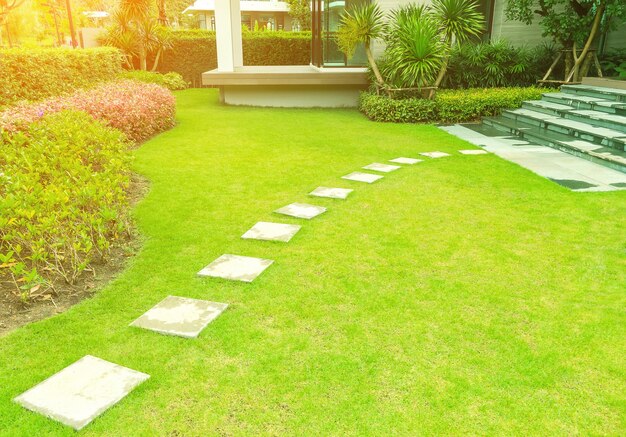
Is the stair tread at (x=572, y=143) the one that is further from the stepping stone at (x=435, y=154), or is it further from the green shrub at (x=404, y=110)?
the stepping stone at (x=435, y=154)

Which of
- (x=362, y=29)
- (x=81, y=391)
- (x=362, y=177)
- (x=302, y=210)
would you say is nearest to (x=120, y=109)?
(x=362, y=177)

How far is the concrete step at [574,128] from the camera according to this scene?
7173mm

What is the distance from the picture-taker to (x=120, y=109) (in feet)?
26.4

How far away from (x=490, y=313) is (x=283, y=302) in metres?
1.34

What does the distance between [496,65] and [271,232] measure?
31.3 feet

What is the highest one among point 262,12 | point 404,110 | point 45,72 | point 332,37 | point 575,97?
point 262,12

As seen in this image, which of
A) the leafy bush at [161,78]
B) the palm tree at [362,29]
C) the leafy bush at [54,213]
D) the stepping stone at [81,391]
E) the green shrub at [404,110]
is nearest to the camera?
the stepping stone at [81,391]

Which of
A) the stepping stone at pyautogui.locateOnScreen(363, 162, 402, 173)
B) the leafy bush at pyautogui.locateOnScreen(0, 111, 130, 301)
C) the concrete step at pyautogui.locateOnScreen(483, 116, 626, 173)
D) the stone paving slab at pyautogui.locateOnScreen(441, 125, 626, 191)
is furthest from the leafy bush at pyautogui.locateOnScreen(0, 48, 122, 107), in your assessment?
the concrete step at pyautogui.locateOnScreen(483, 116, 626, 173)

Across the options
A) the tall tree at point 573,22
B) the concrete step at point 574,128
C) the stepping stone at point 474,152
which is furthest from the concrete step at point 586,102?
the stepping stone at point 474,152

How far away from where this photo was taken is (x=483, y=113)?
35.1 feet

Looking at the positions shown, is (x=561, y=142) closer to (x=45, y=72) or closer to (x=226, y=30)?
(x=226, y=30)

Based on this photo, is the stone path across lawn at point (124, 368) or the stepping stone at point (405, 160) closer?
the stone path across lawn at point (124, 368)

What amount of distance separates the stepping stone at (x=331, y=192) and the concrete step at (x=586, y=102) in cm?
580

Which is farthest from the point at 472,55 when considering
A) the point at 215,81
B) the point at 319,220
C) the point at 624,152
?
the point at 319,220
